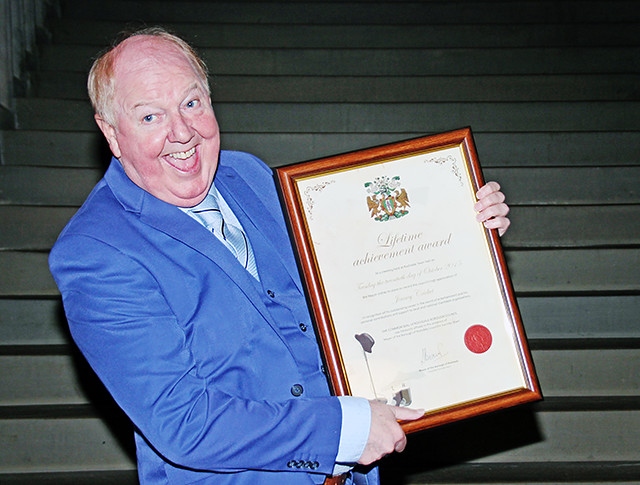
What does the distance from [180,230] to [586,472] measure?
2.09 m

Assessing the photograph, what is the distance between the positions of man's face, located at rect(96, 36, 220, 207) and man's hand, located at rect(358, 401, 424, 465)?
0.51m

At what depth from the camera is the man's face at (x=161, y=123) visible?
1.57 metres

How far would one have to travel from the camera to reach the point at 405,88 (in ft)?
14.5

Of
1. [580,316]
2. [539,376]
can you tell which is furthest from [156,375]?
[580,316]

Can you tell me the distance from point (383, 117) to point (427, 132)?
0.22m

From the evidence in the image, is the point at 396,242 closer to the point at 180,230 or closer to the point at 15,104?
the point at 180,230

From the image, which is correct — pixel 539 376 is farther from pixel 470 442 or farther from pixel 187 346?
pixel 187 346

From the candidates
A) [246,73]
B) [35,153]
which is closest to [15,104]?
[35,153]

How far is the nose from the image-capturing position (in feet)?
5.17

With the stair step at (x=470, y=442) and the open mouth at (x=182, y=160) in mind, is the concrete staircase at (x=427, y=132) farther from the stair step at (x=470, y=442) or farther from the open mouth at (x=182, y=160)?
the open mouth at (x=182, y=160)

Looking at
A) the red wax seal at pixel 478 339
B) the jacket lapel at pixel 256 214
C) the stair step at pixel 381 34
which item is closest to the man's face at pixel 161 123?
the jacket lapel at pixel 256 214

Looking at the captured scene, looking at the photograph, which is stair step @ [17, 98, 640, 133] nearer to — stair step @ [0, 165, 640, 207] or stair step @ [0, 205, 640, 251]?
stair step @ [0, 165, 640, 207]

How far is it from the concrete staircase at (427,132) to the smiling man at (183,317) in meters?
1.60

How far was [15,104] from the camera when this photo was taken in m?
4.26
